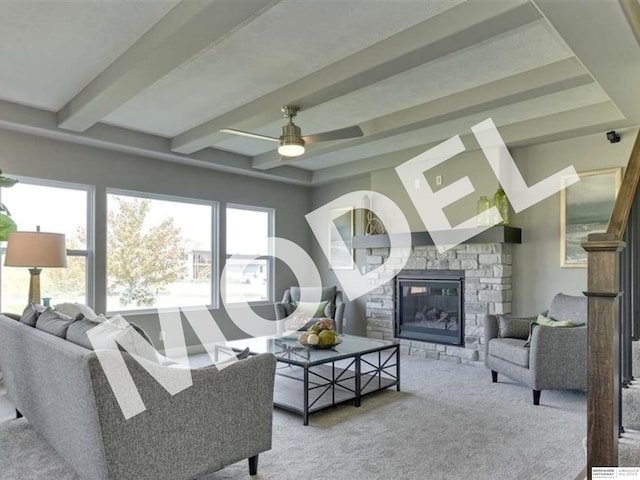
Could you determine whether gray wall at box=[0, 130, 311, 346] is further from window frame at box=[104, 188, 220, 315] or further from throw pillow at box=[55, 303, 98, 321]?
throw pillow at box=[55, 303, 98, 321]

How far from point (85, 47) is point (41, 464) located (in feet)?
8.81

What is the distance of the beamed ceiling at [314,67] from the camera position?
2.55 meters

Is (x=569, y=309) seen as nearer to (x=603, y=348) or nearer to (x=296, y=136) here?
(x=603, y=348)

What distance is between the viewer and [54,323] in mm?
2604

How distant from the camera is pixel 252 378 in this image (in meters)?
2.42

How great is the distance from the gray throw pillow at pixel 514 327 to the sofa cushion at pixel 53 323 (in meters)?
3.76

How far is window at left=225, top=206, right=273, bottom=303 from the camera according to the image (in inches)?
256

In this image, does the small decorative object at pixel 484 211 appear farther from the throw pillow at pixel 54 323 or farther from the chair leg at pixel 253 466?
the throw pillow at pixel 54 323

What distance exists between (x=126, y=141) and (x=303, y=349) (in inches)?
121

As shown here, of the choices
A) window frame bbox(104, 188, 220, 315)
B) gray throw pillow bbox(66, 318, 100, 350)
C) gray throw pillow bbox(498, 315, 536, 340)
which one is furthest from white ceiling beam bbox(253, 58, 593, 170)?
gray throw pillow bbox(66, 318, 100, 350)

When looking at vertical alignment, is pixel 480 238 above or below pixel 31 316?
above

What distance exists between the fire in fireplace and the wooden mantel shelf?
1.42ft

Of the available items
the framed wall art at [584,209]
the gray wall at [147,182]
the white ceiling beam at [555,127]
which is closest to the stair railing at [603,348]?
the white ceiling beam at [555,127]

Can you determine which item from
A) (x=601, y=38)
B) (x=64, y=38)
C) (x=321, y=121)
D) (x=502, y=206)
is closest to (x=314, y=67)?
(x=321, y=121)
